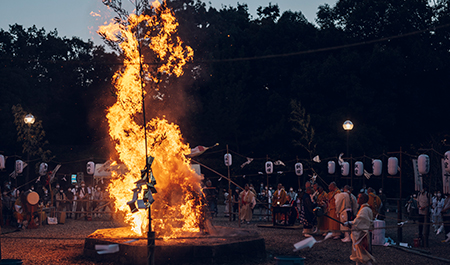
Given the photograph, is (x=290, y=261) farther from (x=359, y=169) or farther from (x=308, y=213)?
(x=359, y=169)

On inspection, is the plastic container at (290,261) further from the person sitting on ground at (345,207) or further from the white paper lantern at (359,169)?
the white paper lantern at (359,169)

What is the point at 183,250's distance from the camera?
11203 millimetres

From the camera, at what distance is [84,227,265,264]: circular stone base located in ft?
36.7

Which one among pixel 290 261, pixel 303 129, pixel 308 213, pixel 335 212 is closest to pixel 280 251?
pixel 335 212

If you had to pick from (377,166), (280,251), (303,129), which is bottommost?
(280,251)

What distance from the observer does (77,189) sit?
26.5 meters

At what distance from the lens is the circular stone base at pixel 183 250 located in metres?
11.2

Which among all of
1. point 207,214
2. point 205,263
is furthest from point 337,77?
point 205,263

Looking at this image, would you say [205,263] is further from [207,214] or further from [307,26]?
[307,26]

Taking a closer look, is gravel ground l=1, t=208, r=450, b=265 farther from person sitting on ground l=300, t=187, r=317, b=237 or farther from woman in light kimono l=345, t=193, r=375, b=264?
woman in light kimono l=345, t=193, r=375, b=264

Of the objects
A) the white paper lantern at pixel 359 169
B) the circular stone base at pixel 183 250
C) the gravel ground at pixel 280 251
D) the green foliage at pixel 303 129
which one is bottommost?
the gravel ground at pixel 280 251

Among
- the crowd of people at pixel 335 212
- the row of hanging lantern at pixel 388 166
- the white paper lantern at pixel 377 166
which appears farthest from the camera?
the white paper lantern at pixel 377 166

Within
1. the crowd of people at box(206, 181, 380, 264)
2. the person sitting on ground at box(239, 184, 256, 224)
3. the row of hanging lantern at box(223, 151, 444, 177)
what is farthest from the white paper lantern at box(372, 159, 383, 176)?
the person sitting on ground at box(239, 184, 256, 224)

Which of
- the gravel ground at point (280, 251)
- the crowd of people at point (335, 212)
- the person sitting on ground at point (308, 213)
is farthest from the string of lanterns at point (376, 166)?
the person sitting on ground at point (308, 213)
